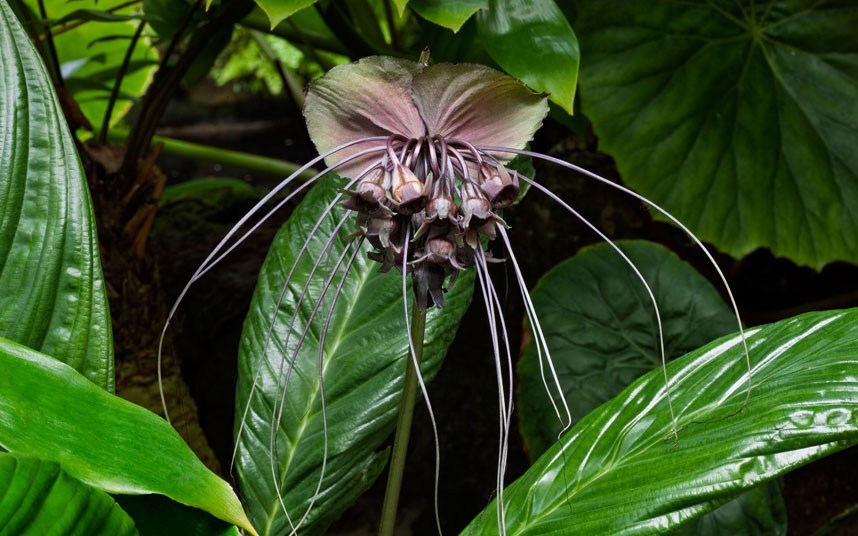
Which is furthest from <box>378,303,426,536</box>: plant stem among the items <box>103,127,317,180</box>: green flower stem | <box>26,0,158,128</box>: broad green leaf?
<box>26,0,158,128</box>: broad green leaf

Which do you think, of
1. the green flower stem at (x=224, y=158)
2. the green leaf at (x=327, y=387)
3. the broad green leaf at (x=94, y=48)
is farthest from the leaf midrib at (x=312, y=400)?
the broad green leaf at (x=94, y=48)

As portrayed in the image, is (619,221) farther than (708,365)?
Yes

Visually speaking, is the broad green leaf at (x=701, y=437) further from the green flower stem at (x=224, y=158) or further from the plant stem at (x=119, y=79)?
the green flower stem at (x=224, y=158)

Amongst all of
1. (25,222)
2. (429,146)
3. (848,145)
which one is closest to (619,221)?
(848,145)

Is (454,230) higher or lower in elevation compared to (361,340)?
higher

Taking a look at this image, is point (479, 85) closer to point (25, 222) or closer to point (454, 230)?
point (454, 230)
